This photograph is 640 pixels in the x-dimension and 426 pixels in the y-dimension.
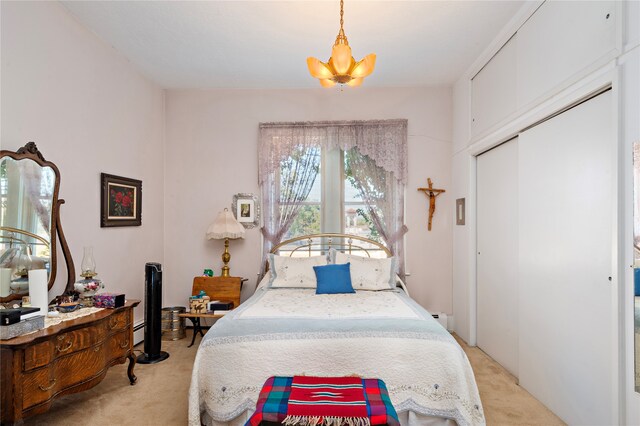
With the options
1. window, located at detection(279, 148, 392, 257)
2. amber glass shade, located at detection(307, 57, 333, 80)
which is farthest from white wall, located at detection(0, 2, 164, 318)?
amber glass shade, located at detection(307, 57, 333, 80)

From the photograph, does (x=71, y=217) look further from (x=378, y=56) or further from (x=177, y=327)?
(x=378, y=56)

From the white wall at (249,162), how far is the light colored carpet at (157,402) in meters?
1.46

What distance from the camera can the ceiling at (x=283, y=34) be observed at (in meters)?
3.03

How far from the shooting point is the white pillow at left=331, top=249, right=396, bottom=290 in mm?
3916

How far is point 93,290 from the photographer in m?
2.96

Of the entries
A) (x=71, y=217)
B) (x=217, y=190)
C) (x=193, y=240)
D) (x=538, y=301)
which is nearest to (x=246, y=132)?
(x=217, y=190)

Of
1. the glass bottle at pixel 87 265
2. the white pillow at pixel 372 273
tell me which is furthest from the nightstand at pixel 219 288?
the glass bottle at pixel 87 265

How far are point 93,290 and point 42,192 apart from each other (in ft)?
2.70

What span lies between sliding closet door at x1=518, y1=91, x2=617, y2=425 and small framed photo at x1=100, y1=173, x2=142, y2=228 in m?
3.75

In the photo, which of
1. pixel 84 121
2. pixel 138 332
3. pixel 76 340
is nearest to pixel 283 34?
pixel 84 121

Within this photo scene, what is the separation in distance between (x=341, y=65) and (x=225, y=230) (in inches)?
104

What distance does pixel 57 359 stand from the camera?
2.32 metres

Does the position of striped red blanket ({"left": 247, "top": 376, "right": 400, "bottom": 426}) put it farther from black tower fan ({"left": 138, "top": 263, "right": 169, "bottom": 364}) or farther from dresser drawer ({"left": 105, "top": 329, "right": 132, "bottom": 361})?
black tower fan ({"left": 138, "top": 263, "right": 169, "bottom": 364})

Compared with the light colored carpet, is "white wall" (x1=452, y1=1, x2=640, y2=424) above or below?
above
